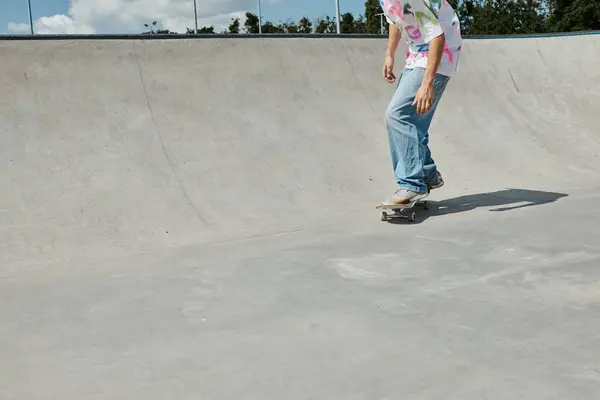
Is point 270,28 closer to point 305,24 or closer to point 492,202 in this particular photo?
point 305,24

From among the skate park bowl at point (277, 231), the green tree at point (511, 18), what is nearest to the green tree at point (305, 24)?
the green tree at point (511, 18)

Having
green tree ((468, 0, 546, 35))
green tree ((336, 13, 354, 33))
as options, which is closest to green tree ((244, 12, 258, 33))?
green tree ((336, 13, 354, 33))

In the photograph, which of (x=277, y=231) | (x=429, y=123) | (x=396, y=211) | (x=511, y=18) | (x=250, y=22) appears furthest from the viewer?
(x=511, y=18)

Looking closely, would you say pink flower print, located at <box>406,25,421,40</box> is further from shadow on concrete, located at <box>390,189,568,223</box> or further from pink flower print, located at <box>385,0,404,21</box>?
shadow on concrete, located at <box>390,189,568,223</box>

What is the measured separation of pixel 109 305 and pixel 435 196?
280 cm

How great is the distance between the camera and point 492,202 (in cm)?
438

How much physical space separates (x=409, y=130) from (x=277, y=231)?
1.09 metres

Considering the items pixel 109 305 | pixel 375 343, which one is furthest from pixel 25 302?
pixel 375 343

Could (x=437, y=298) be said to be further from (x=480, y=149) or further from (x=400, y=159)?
(x=480, y=149)

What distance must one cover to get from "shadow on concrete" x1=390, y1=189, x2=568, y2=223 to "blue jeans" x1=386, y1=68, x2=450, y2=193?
23 cm

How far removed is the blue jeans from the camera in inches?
159

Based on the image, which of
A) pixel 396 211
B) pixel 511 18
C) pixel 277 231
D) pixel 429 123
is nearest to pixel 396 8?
pixel 429 123

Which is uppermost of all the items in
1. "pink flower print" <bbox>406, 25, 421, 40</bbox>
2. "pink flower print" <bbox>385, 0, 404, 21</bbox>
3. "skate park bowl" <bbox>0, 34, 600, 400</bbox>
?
"pink flower print" <bbox>385, 0, 404, 21</bbox>

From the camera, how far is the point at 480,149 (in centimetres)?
575
